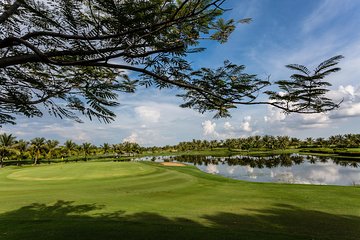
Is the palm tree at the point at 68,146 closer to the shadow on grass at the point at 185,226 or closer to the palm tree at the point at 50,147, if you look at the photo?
the palm tree at the point at 50,147

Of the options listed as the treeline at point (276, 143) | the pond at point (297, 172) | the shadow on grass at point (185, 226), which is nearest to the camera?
the shadow on grass at point (185, 226)

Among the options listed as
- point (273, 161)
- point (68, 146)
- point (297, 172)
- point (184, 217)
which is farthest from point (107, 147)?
point (184, 217)

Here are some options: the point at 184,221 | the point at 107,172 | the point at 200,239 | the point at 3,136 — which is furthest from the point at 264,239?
the point at 3,136

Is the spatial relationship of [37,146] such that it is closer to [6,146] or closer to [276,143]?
[6,146]

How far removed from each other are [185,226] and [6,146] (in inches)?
2790

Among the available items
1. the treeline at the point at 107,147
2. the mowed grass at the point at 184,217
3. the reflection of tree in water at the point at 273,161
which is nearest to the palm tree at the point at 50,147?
the treeline at the point at 107,147

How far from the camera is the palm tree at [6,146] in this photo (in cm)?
6211

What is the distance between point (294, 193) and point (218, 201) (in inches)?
209

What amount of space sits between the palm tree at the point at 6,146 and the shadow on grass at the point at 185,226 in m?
59.7

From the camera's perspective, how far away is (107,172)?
97.6 ft

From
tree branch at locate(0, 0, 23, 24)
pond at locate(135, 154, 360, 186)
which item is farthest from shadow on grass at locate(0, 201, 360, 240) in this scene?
pond at locate(135, 154, 360, 186)

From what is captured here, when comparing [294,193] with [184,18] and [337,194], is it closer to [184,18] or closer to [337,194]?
[337,194]

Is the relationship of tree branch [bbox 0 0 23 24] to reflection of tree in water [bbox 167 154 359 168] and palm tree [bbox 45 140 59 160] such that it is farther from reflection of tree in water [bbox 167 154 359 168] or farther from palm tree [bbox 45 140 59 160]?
palm tree [bbox 45 140 59 160]

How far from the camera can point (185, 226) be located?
28.4 feet
